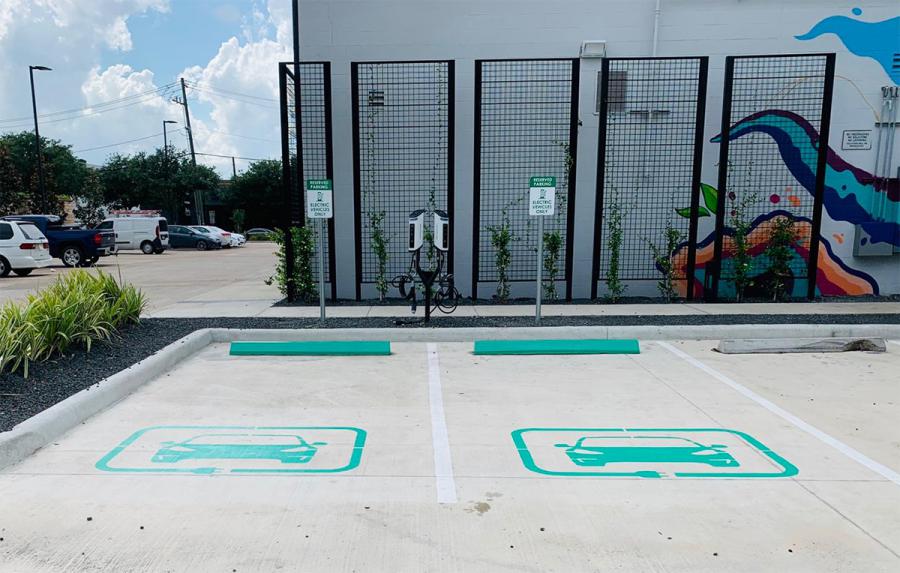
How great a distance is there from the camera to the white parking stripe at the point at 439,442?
12.1ft

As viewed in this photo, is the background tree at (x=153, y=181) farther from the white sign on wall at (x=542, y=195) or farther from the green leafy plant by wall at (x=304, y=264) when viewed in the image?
the white sign on wall at (x=542, y=195)

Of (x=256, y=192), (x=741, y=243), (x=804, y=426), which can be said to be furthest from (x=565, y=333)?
(x=256, y=192)

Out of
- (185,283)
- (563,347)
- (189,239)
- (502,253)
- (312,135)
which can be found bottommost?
(185,283)

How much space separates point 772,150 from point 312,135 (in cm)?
871

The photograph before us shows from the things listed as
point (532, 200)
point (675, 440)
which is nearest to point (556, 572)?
point (675, 440)

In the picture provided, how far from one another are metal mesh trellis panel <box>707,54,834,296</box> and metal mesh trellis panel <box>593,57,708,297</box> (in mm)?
570

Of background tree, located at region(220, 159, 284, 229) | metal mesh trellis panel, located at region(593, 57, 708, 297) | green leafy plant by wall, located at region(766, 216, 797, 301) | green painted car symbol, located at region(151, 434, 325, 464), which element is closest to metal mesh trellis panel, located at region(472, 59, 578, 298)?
metal mesh trellis panel, located at region(593, 57, 708, 297)

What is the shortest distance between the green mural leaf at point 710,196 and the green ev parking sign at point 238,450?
881 cm

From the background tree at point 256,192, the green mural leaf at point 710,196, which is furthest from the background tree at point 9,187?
the green mural leaf at point 710,196

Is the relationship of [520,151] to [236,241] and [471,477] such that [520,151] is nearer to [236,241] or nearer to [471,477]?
[471,477]

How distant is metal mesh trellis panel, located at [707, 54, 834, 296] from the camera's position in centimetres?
1041

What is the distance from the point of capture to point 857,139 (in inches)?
428

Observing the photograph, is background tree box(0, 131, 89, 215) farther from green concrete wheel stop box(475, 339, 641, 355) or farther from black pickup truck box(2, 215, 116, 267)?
green concrete wheel stop box(475, 339, 641, 355)

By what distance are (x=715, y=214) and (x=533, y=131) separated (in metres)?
3.83
